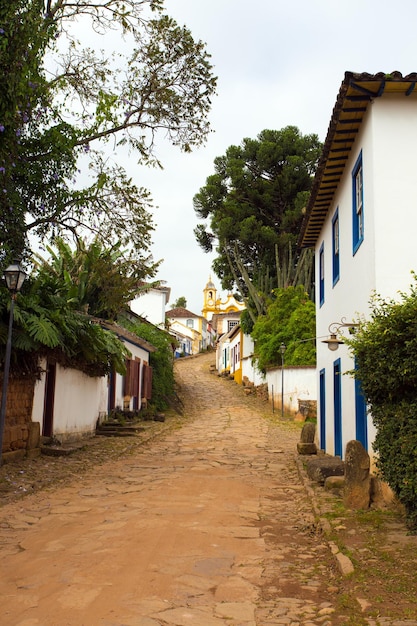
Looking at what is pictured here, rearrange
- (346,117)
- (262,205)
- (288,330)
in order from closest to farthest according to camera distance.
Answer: (346,117)
(288,330)
(262,205)

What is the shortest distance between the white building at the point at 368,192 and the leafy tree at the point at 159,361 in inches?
640

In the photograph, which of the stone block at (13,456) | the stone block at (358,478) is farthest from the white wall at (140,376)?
the stone block at (358,478)

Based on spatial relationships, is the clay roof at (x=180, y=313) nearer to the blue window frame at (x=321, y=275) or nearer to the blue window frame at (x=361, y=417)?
the blue window frame at (x=321, y=275)

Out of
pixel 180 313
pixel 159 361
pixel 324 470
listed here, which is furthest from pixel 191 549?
pixel 180 313

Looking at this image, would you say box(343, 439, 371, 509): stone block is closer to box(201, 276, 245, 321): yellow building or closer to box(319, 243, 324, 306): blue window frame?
box(319, 243, 324, 306): blue window frame

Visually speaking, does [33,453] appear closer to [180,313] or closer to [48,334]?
[48,334]

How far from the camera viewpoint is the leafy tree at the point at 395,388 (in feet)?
20.6

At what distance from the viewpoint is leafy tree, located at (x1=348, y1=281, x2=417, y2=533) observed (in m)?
6.28

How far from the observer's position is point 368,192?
8.91 m

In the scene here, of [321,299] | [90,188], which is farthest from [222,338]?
[90,188]

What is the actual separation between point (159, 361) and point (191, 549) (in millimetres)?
22370

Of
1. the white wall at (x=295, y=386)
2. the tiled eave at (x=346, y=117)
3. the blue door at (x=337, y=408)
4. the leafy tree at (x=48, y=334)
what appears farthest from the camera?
the white wall at (x=295, y=386)

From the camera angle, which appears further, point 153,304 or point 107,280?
point 153,304

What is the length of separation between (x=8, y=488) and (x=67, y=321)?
16.0 feet
